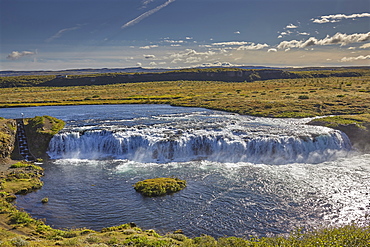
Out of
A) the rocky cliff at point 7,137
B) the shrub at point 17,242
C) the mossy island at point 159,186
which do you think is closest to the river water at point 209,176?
the mossy island at point 159,186

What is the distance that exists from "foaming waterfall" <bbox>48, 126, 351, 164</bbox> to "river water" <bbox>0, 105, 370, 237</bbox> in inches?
5.2

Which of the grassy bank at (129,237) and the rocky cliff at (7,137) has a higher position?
the rocky cliff at (7,137)

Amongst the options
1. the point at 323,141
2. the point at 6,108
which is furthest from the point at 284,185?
the point at 6,108

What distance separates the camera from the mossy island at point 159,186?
83.4 ft

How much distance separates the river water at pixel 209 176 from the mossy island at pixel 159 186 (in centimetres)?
65

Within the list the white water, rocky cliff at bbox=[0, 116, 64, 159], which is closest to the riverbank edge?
the white water

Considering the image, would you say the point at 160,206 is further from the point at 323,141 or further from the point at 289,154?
the point at 323,141

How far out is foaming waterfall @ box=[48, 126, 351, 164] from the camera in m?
36.8

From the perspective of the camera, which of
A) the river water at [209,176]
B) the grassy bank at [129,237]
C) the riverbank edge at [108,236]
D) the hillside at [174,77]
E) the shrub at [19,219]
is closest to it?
the grassy bank at [129,237]

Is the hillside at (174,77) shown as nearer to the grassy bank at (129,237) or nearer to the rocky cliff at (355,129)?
the rocky cliff at (355,129)

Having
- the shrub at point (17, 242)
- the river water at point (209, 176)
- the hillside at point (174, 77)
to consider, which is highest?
the hillside at point (174, 77)

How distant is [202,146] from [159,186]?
44.0 feet

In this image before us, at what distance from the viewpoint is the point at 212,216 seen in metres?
21.4

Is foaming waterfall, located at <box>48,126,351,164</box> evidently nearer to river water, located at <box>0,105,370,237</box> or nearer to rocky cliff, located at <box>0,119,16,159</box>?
river water, located at <box>0,105,370,237</box>
